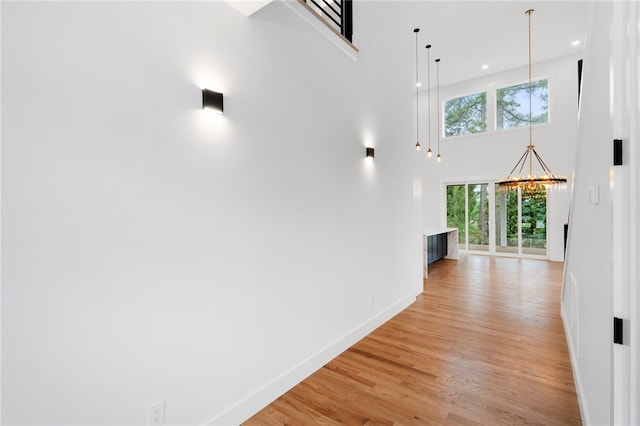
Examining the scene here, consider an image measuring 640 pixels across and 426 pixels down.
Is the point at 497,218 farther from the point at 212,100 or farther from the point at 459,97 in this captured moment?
the point at 212,100

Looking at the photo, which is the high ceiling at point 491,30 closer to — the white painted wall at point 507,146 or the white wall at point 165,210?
the white painted wall at point 507,146

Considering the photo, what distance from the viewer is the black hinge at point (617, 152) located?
1014 millimetres

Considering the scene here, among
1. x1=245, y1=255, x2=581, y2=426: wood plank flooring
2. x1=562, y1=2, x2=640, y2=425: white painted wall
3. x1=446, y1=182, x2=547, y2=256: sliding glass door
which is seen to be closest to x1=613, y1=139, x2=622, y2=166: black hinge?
Result: x1=562, y1=2, x2=640, y2=425: white painted wall

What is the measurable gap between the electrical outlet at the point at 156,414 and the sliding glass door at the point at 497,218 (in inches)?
354

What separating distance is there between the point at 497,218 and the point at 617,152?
8.45 m

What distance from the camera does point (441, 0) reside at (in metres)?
5.05

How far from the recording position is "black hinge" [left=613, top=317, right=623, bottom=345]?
98cm

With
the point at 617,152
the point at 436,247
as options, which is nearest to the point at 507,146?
the point at 436,247

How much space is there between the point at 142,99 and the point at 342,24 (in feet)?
8.07

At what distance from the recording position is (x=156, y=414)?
1561 mm

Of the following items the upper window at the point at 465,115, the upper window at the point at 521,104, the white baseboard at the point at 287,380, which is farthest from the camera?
the upper window at the point at 465,115

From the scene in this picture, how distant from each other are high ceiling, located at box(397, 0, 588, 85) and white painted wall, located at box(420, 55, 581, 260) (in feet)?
1.30

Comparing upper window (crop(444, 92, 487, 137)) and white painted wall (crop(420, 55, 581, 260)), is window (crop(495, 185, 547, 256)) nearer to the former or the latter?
white painted wall (crop(420, 55, 581, 260))

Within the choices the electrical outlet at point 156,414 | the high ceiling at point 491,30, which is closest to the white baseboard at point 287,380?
the electrical outlet at point 156,414
